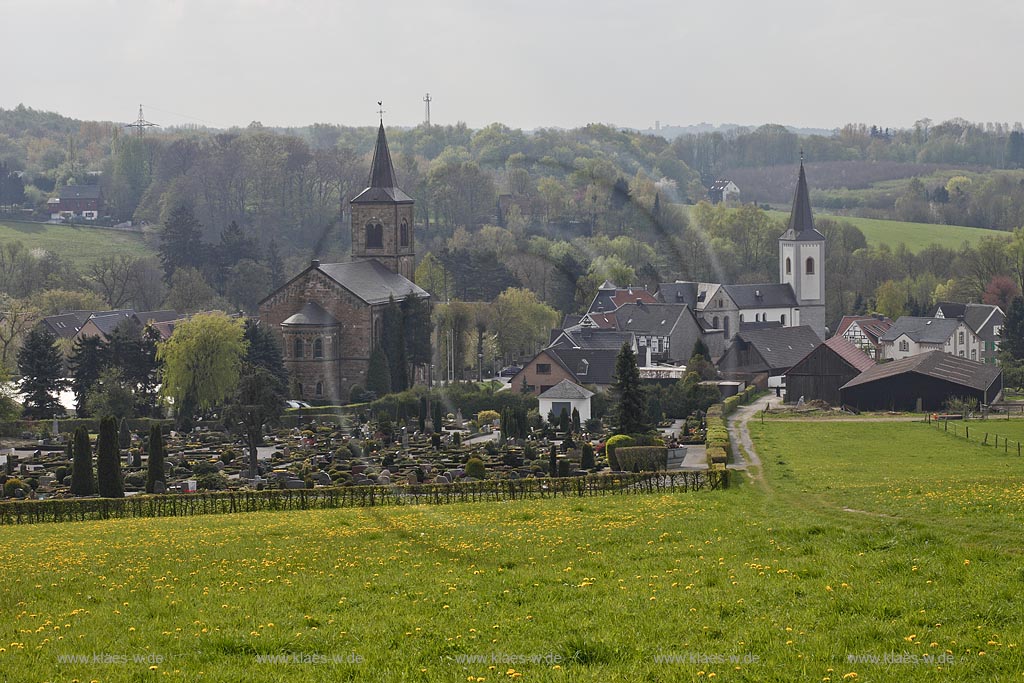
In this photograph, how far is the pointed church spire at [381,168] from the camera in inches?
3524

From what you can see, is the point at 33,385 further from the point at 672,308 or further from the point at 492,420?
the point at 672,308

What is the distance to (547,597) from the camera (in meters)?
14.3

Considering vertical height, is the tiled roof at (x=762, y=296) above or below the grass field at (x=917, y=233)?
below

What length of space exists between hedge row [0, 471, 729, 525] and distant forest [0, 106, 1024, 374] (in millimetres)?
59676

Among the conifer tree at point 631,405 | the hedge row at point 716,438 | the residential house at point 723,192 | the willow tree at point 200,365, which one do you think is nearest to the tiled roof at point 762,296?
the hedge row at point 716,438

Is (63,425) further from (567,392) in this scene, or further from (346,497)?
(346,497)

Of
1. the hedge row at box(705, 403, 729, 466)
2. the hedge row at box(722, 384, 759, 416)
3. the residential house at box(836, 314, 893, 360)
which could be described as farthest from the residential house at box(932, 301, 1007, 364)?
the hedge row at box(705, 403, 729, 466)

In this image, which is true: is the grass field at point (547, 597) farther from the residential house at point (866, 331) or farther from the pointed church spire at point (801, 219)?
the pointed church spire at point (801, 219)

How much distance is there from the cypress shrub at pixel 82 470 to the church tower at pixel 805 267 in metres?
80.5

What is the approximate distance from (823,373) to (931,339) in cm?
2389

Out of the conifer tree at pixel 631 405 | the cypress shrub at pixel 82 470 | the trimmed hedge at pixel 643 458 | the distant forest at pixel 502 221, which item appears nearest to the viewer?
the cypress shrub at pixel 82 470

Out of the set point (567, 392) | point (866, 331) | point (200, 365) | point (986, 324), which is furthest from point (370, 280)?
point (986, 324)

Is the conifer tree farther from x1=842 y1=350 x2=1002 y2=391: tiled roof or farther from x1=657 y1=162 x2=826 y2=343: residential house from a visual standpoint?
x1=657 y1=162 x2=826 y2=343: residential house

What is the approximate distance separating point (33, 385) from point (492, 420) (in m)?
22.3
